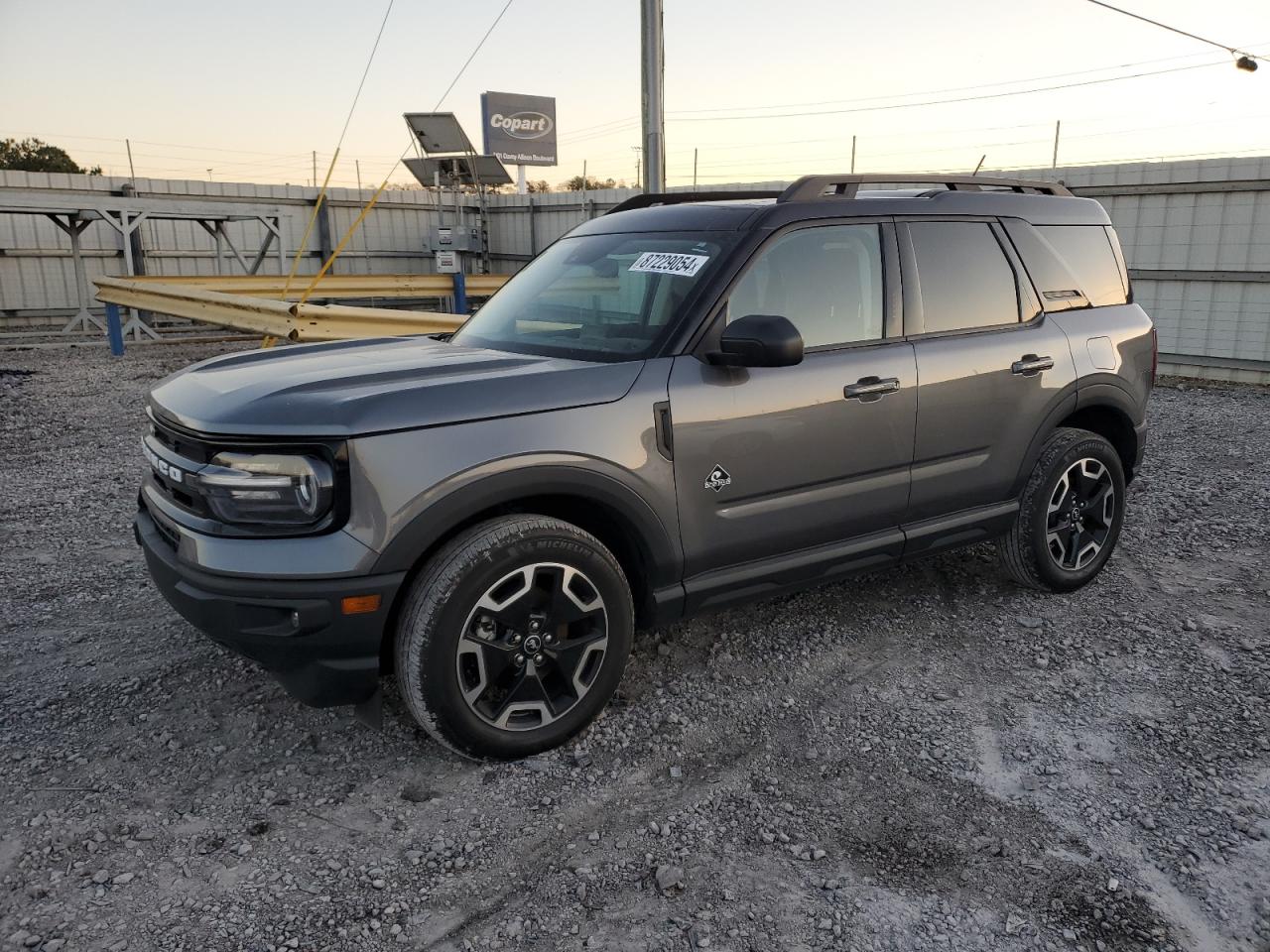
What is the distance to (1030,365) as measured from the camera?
4.16 m

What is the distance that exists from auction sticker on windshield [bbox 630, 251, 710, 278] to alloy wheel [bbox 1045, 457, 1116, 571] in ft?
7.06

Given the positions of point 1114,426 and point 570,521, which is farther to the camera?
point 1114,426

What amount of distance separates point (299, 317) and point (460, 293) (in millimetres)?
4809

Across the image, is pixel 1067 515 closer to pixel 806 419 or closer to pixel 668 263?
pixel 806 419

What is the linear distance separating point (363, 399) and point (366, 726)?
130 centimetres

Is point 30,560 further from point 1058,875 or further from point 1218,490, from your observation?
point 1218,490

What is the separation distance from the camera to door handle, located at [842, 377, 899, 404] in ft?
11.7

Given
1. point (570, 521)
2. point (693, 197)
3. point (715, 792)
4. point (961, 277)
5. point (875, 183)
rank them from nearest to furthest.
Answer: point (715, 792) → point (570, 521) → point (875, 183) → point (961, 277) → point (693, 197)

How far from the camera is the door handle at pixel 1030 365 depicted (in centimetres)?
412

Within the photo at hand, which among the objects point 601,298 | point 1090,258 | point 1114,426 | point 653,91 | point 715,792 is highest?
point 653,91

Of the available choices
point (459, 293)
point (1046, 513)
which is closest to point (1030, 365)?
point (1046, 513)

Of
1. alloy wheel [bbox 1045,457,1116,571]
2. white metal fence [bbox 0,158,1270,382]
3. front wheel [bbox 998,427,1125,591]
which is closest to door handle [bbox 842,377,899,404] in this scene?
front wheel [bbox 998,427,1125,591]

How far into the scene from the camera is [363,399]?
108 inches

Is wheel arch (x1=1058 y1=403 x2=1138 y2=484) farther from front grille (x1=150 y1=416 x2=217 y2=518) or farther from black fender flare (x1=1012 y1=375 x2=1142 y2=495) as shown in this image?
front grille (x1=150 y1=416 x2=217 y2=518)
